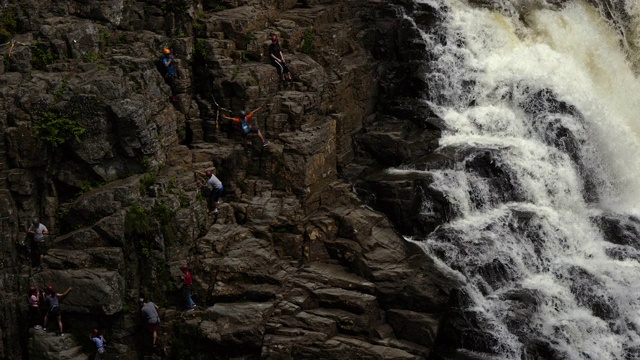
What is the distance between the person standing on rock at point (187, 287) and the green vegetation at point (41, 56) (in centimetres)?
895

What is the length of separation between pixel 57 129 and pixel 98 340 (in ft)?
23.9

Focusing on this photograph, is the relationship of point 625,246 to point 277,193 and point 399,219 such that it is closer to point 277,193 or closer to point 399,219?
point 399,219

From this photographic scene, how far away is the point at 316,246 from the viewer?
33.1m

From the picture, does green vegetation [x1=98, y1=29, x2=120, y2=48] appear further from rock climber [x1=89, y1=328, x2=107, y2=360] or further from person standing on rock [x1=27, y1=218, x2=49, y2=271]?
rock climber [x1=89, y1=328, x2=107, y2=360]

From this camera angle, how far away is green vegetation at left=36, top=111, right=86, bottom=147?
31047 millimetres

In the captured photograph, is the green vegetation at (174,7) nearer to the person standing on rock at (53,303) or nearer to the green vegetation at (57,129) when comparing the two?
the green vegetation at (57,129)

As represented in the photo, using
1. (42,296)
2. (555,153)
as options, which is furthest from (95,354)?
(555,153)

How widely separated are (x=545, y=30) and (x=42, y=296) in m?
25.4

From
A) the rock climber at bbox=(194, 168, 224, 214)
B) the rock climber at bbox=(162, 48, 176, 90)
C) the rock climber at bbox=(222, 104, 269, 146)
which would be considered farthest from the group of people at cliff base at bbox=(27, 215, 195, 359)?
the rock climber at bbox=(162, 48, 176, 90)

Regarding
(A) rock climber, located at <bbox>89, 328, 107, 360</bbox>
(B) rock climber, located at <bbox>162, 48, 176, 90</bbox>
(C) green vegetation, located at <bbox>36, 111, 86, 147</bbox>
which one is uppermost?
(B) rock climber, located at <bbox>162, 48, 176, 90</bbox>

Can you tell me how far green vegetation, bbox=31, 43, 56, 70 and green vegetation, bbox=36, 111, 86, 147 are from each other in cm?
252

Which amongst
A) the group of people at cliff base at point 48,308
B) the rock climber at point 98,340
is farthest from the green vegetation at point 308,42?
the rock climber at point 98,340

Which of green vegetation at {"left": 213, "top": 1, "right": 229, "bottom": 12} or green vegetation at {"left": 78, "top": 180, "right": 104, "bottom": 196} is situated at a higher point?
green vegetation at {"left": 213, "top": 1, "right": 229, "bottom": 12}

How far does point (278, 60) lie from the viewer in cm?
3600
